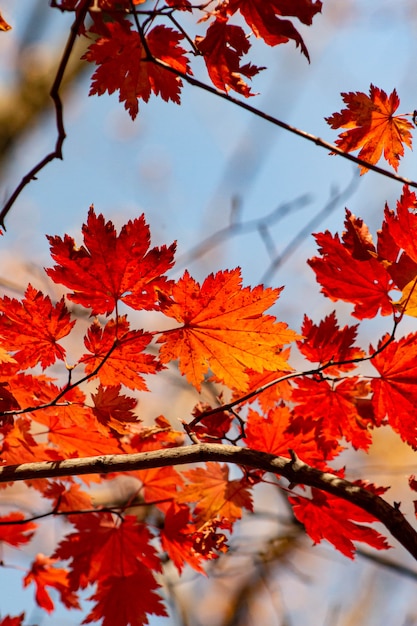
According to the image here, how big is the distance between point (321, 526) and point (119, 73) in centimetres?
104

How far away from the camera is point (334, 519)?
132cm

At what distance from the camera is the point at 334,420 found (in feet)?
4.63

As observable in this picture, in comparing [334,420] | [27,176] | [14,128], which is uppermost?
[14,128]

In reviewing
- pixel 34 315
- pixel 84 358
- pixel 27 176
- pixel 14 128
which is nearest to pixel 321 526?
pixel 84 358

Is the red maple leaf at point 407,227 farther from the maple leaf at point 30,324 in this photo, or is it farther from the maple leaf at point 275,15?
the maple leaf at point 30,324

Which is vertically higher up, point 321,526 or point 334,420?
point 334,420

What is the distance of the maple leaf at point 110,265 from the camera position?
118 cm

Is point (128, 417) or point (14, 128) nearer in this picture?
point (128, 417)

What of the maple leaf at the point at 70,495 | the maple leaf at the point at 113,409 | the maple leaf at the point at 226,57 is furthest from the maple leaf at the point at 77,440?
the maple leaf at the point at 226,57

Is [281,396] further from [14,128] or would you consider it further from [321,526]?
[14,128]

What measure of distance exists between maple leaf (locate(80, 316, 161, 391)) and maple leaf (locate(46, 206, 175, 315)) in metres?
0.05

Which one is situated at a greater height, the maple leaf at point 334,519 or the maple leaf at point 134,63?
the maple leaf at point 134,63

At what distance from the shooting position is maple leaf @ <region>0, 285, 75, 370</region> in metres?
1.21

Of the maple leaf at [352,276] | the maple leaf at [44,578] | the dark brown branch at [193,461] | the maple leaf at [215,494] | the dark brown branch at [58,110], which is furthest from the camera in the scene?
the maple leaf at [44,578]
